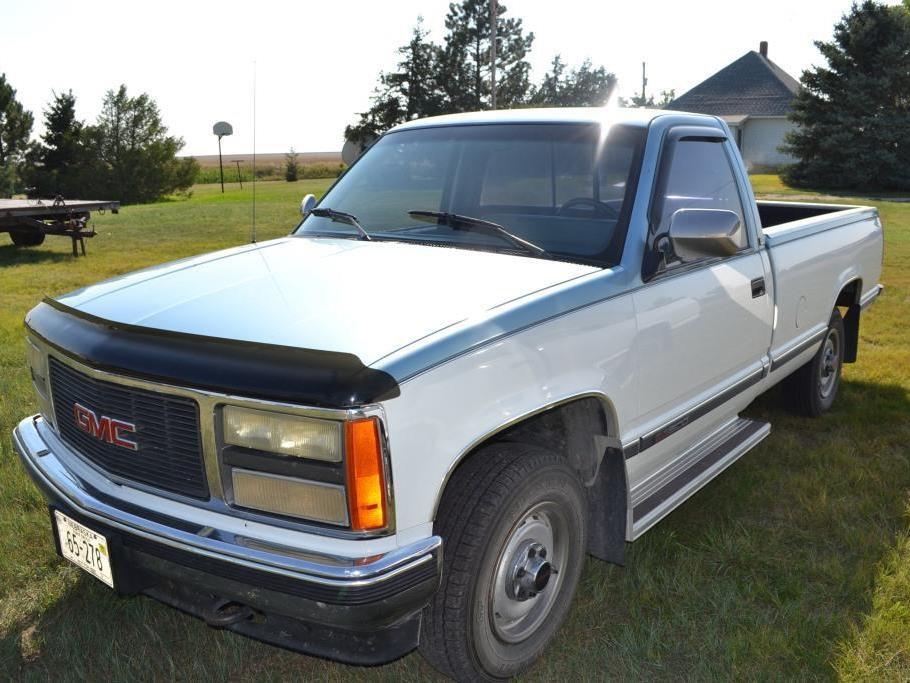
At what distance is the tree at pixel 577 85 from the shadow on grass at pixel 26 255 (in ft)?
224

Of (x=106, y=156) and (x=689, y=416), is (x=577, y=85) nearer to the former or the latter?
(x=106, y=156)

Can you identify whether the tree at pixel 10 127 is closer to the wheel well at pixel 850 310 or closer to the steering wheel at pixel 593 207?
the wheel well at pixel 850 310

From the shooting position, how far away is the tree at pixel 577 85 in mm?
81188

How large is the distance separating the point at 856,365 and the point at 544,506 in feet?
16.7

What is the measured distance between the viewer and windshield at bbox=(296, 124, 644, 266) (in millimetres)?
3414

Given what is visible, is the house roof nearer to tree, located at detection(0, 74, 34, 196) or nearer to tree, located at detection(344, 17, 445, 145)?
tree, located at detection(344, 17, 445, 145)

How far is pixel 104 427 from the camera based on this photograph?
266cm

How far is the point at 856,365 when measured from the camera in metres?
6.98

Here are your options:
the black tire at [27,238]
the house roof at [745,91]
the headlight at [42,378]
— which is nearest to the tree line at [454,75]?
the house roof at [745,91]

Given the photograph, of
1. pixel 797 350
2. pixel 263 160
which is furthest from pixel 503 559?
pixel 263 160

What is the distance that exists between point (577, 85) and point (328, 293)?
279 ft

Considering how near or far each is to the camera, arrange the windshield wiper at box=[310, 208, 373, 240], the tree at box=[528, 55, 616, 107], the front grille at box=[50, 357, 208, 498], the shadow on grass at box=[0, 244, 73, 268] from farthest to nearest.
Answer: the tree at box=[528, 55, 616, 107]
the shadow on grass at box=[0, 244, 73, 268]
the windshield wiper at box=[310, 208, 373, 240]
the front grille at box=[50, 357, 208, 498]

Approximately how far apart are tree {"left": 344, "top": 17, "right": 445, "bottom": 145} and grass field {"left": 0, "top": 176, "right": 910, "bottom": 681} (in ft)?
190

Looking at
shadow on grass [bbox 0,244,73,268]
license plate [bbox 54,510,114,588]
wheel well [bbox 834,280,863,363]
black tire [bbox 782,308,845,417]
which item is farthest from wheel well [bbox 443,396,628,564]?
shadow on grass [bbox 0,244,73,268]
